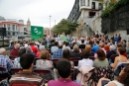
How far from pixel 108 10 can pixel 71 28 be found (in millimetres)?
62825

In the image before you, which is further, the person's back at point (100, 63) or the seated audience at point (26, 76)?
the person's back at point (100, 63)

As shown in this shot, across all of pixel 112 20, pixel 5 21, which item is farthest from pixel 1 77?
pixel 5 21

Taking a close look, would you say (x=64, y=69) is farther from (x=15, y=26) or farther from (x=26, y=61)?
(x=15, y=26)

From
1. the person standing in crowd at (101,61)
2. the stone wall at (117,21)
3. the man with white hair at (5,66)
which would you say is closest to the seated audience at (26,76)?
the man with white hair at (5,66)

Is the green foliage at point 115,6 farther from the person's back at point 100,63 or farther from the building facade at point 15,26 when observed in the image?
the building facade at point 15,26

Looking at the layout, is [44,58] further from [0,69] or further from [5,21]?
[5,21]

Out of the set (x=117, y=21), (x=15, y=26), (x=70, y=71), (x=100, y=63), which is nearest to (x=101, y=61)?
(x=100, y=63)

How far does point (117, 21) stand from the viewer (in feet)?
165

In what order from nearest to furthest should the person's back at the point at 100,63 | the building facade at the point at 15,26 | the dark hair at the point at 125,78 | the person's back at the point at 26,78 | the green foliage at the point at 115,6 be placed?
the dark hair at the point at 125,78 → the person's back at the point at 26,78 → the person's back at the point at 100,63 → the green foliage at the point at 115,6 → the building facade at the point at 15,26

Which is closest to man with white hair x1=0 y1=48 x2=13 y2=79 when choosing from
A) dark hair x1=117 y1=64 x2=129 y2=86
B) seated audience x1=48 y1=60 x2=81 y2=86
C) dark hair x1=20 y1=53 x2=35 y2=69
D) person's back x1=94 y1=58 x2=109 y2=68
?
person's back x1=94 y1=58 x2=109 y2=68

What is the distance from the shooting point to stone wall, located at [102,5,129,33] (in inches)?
1775

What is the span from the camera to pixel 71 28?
119375 millimetres

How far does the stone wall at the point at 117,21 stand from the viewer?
1775 inches

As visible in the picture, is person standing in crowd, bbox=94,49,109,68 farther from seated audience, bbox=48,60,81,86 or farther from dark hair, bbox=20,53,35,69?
seated audience, bbox=48,60,81,86
